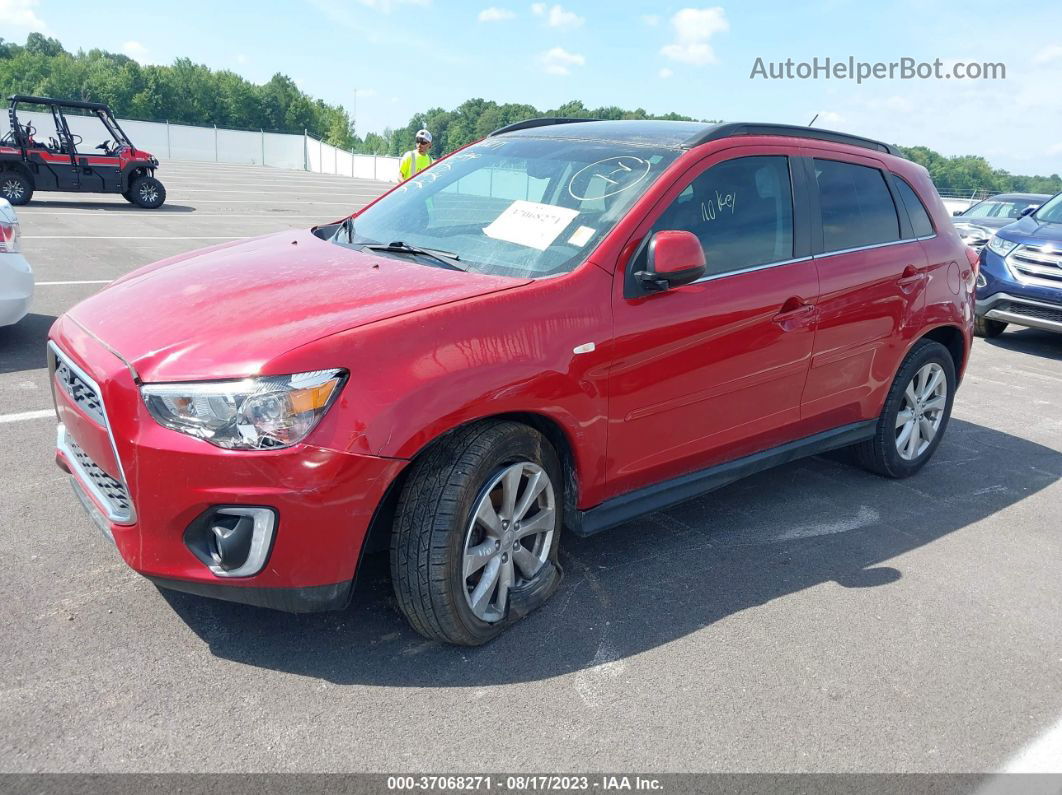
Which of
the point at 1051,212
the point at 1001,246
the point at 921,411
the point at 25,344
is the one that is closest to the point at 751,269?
the point at 921,411

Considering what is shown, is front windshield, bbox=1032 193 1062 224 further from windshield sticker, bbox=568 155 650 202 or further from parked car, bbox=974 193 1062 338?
windshield sticker, bbox=568 155 650 202

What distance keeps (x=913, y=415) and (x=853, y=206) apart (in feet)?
4.40

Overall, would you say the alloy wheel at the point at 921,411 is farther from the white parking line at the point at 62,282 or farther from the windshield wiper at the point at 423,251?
the white parking line at the point at 62,282

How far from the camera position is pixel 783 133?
403 centimetres

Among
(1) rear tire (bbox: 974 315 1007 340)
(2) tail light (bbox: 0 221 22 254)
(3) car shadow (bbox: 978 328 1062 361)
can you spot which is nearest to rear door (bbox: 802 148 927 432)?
(2) tail light (bbox: 0 221 22 254)

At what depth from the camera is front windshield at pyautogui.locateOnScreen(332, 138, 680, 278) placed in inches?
129

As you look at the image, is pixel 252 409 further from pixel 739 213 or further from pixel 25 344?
pixel 25 344

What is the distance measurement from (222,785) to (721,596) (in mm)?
2013

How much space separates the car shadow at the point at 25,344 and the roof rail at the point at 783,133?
4.34 metres

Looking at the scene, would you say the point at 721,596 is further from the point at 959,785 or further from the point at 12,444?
the point at 12,444

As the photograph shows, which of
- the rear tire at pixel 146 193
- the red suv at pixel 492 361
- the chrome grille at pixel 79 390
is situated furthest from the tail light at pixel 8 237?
the rear tire at pixel 146 193

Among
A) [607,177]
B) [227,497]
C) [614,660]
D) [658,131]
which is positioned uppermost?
[658,131]

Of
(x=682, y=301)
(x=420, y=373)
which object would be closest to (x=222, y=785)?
(x=420, y=373)

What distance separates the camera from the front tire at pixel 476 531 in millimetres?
2730
